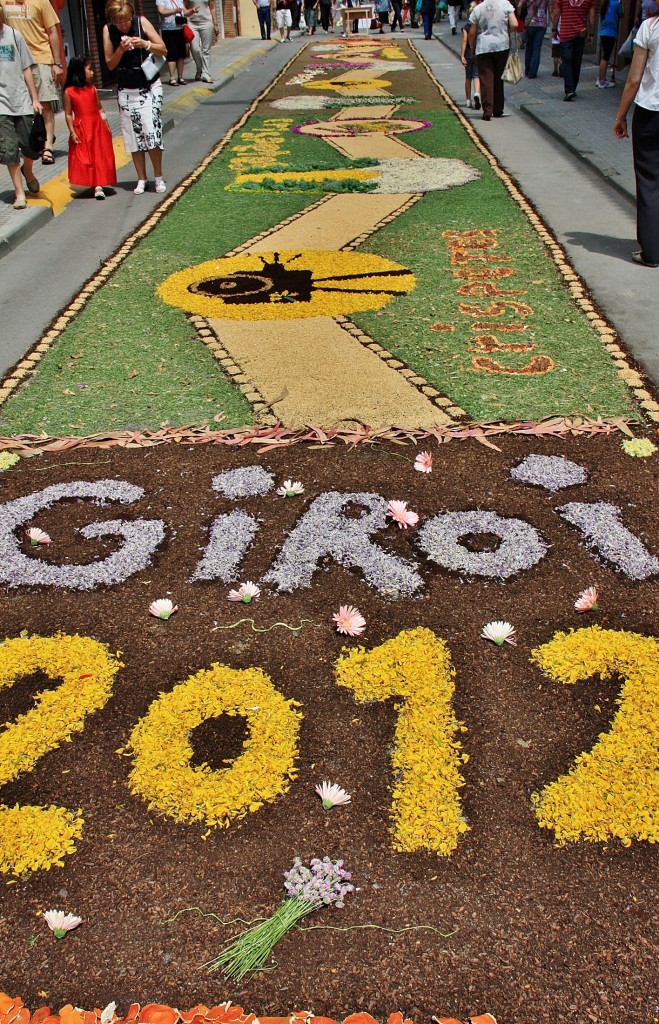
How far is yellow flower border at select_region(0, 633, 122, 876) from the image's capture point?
2273mm

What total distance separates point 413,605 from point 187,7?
19.1m

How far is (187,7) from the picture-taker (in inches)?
719

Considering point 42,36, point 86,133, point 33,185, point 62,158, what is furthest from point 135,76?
point 62,158

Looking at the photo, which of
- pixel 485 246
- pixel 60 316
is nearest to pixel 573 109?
pixel 485 246

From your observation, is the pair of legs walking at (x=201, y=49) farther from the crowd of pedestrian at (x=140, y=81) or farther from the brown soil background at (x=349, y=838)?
the brown soil background at (x=349, y=838)

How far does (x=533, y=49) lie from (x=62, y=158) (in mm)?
11674

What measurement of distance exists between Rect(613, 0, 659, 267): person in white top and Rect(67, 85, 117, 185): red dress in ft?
18.0

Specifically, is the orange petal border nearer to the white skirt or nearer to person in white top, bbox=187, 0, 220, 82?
the white skirt

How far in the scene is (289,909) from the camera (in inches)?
82.7

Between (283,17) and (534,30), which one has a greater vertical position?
(283,17)

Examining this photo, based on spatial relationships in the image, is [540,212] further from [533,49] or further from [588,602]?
[533,49]

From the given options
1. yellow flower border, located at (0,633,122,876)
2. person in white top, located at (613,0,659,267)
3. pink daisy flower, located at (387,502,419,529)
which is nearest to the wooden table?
person in white top, located at (613,0,659,267)

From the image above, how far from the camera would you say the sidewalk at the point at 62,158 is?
8.26 m

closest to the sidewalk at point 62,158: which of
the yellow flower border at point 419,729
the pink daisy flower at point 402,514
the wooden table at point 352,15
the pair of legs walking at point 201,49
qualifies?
the pair of legs walking at point 201,49
